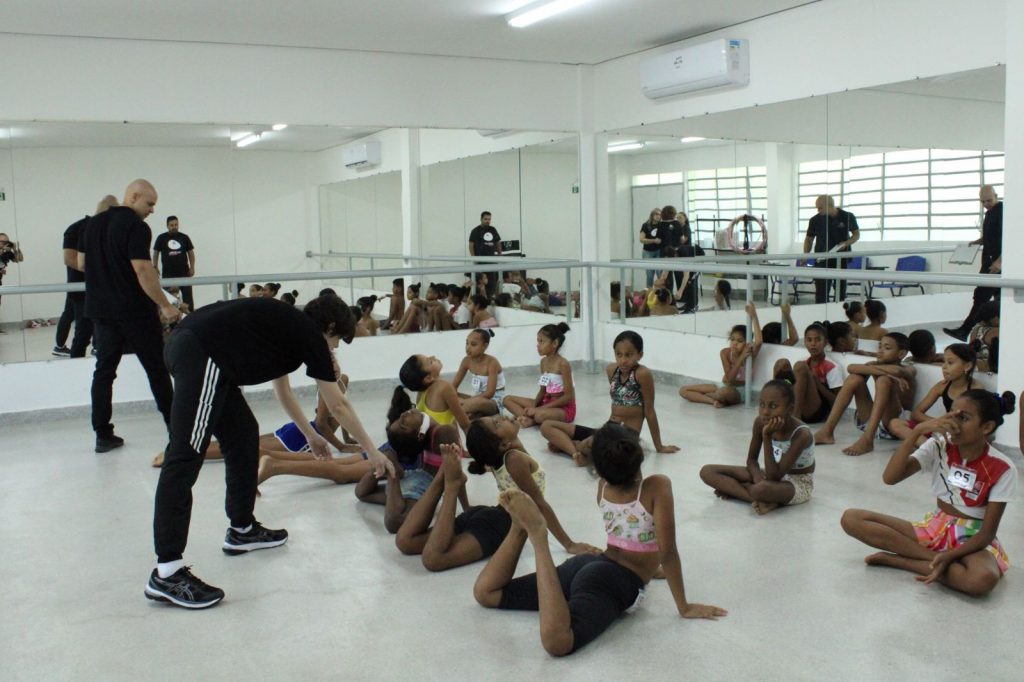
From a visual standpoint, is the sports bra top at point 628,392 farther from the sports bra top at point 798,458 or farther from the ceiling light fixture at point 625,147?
the ceiling light fixture at point 625,147

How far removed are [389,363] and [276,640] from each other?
474cm

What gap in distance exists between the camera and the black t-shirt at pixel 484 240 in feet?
28.1

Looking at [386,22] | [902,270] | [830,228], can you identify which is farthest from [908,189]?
[386,22]

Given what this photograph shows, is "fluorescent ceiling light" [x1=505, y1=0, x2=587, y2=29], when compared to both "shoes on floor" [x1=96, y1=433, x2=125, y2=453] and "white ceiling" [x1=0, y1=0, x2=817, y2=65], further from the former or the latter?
"shoes on floor" [x1=96, y1=433, x2=125, y2=453]

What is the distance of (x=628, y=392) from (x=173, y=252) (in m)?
3.71

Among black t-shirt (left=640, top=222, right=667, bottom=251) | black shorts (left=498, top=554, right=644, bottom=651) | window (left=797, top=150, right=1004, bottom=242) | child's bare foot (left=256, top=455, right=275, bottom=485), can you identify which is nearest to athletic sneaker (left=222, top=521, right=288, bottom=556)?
child's bare foot (left=256, top=455, right=275, bottom=485)

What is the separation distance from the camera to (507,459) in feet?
11.5

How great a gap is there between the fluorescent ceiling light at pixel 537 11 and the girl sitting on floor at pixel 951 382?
2984mm

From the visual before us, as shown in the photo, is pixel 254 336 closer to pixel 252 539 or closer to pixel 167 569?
pixel 167 569

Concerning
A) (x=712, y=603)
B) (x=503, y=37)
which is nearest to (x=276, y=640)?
(x=712, y=603)

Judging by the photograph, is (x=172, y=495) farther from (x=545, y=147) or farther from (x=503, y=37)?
(x=545, y=147)

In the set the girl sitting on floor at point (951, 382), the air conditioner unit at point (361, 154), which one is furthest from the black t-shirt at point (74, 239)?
the girl sitting on floor at point (951, 382)

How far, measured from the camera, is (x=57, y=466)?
5266mm

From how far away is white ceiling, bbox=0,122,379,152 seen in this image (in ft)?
21.7
